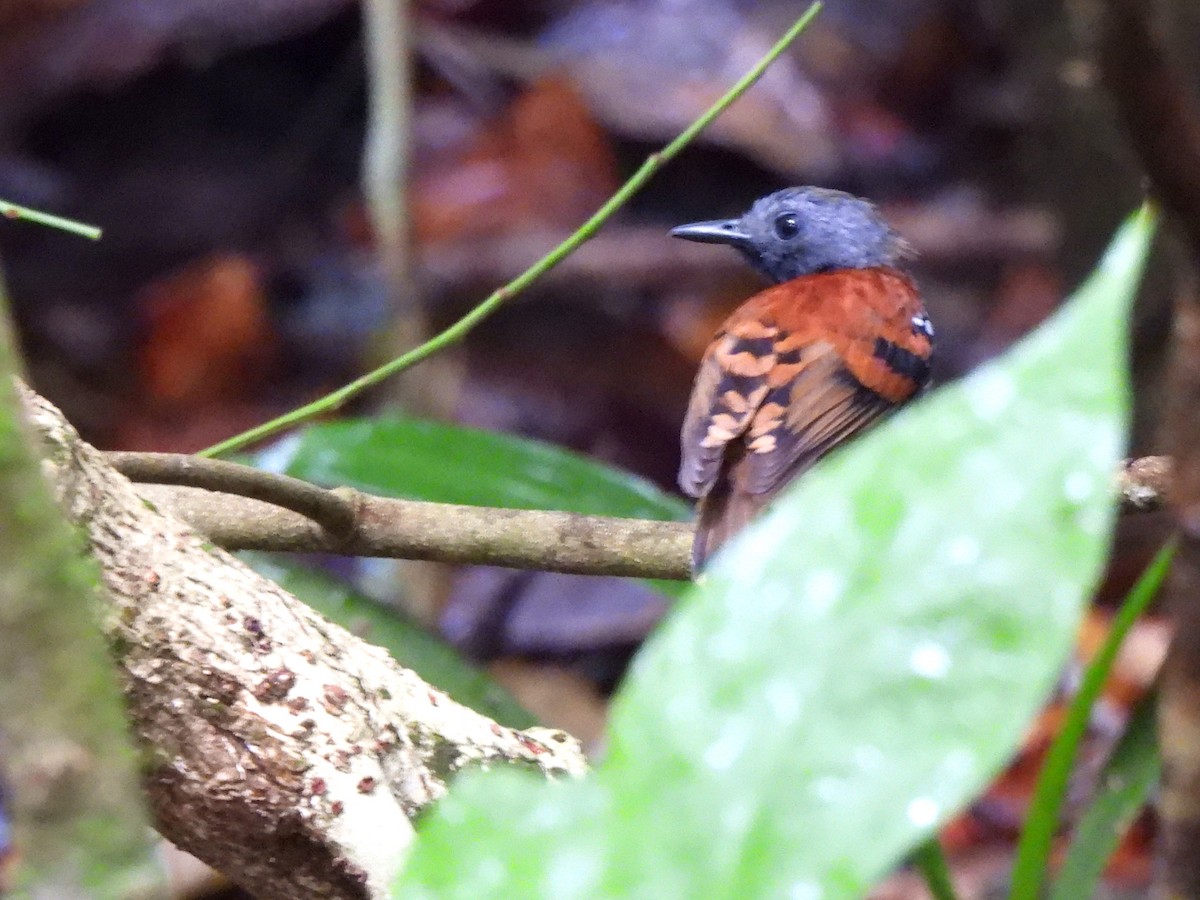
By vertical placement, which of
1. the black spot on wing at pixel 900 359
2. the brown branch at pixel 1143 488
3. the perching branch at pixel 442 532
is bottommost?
the brown branch at pixel 1143 488

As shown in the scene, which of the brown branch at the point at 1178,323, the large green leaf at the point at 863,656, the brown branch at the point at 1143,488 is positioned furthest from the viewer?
the brown branch at the point at 1143,488

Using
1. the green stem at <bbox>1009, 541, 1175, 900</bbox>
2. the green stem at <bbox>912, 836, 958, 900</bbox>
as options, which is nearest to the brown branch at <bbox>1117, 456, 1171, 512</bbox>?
the green stem at <bbox>1009, 541, 1175, 900</bbox>

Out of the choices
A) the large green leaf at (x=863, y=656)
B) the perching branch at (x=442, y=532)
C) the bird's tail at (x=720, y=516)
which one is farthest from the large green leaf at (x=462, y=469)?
the large green leaf at (x=863, y=656)

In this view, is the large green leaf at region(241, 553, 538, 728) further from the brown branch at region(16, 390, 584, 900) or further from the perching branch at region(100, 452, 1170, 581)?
the brown branch at region(16, 390, 584, 900)

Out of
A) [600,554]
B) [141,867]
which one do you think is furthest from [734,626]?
[600,554]

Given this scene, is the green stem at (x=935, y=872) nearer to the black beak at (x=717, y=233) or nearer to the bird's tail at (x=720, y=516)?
the bird's tail at (x=720, y=516)

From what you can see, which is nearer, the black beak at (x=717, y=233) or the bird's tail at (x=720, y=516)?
the bird's tail at (x=720, y=516)

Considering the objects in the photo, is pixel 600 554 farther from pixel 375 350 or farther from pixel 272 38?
pixel 272 38
